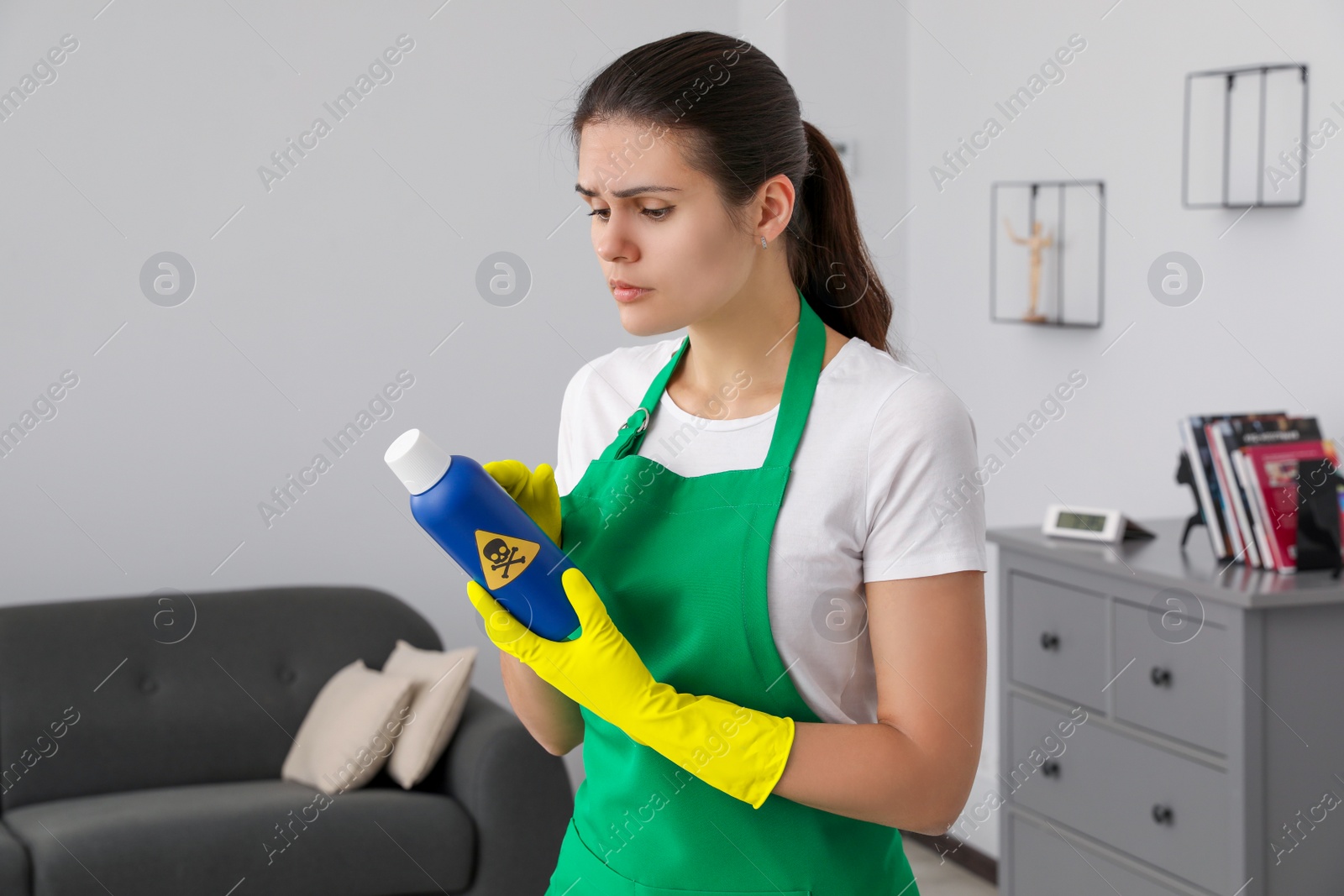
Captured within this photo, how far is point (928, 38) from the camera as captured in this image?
11.7 ft

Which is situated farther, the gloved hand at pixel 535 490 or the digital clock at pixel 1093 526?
the digital clock at pixel 1093 526

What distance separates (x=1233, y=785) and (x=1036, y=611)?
53 cm

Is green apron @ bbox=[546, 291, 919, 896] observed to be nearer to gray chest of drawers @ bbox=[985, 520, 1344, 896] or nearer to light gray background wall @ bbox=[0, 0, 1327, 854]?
gray chest of drawers @ bbox=[985, 520, 1344, 896]

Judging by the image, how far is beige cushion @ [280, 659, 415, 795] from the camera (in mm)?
2773

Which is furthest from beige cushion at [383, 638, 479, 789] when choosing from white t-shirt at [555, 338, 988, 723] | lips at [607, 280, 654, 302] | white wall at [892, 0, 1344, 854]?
lips at [607, 280, 654, 302]

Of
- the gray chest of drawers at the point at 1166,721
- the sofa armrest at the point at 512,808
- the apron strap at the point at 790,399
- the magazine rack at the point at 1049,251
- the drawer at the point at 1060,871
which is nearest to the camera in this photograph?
the apron strap at the point at 790,399

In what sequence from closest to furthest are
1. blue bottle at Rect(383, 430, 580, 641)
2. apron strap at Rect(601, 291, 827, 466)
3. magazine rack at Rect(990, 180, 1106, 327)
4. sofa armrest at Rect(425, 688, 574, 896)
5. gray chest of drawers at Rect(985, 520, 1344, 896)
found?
blue bottle at Rect(383, 430, 580, 641), apron strap at Rect(601, 291, 827, 466), gray chest of drawers at Rect(985, 520, 1344, 896), sofa armrest at Rect(425, 688, 574, 896), magazine rack at Rect(990, 180, 1106, 327)

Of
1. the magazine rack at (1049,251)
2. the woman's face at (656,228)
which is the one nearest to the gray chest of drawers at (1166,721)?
the magazine rack at (1049,251)

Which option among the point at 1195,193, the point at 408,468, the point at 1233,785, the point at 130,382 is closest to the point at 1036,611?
the point at 1233,785

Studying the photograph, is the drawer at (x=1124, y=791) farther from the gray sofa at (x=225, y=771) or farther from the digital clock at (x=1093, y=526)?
the gray sofa at (x=225, y=771)

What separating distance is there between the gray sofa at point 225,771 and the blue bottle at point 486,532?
5.83ft

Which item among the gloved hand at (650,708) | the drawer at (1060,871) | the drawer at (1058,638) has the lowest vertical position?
the drawer at (1060,871)

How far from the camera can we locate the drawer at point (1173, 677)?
2.08m

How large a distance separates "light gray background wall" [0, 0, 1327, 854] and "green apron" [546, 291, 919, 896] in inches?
75.1
